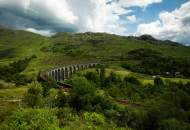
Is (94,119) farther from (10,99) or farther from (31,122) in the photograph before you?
(10,99)

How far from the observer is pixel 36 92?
10100 centimetres

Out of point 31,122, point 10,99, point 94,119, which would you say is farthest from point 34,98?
point 31,122

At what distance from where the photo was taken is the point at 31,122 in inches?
2222

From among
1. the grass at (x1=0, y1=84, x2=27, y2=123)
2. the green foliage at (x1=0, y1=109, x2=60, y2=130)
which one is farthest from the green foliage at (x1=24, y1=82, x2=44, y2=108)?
the green foliage at (x1=0, y1=109, x2=60, y2=130)

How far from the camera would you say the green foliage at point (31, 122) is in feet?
179

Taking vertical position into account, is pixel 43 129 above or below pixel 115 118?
above

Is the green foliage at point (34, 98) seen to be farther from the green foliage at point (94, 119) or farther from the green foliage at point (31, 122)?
the green foliage at point (31, 122)

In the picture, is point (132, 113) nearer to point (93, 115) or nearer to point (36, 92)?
point (93, 115)

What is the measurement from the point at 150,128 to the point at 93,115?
661 inches

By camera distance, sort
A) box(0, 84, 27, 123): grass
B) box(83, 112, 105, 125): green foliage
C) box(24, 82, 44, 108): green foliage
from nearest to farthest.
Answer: box(83, 112, 105, 125): green foliage → box(24, 82, 44, 108): green foliage → box(0, 84, 27, 123): grass

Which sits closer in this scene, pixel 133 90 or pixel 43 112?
pixel 43 112

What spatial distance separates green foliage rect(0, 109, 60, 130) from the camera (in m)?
54.6

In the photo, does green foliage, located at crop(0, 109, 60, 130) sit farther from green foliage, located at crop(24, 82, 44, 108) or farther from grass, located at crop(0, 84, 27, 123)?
green foliage, located at crop(24, 82, 44, 108)

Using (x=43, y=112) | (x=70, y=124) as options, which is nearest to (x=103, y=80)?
(x=70, y=124)
